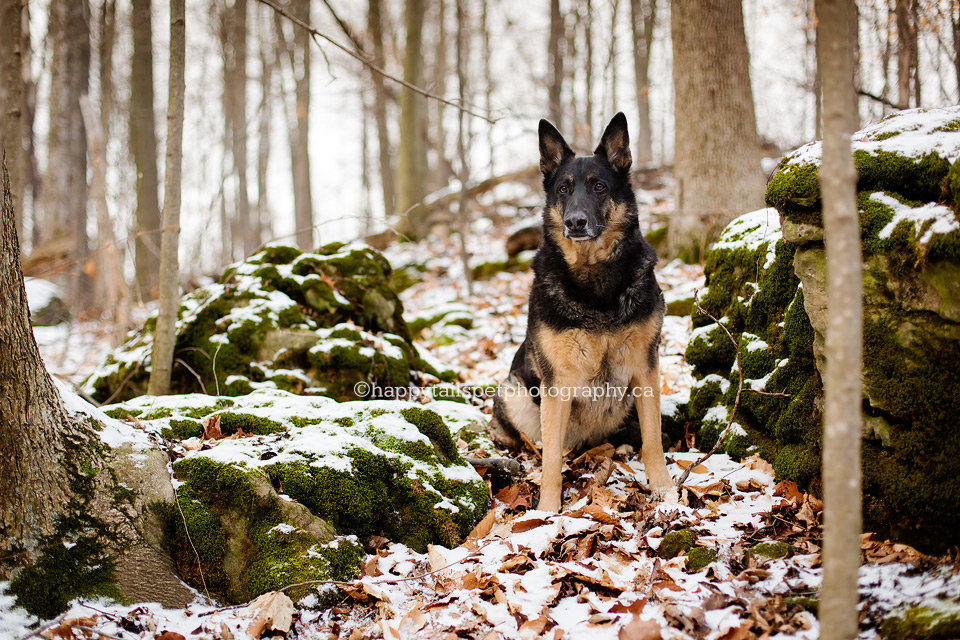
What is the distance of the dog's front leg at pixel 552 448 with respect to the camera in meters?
4.02

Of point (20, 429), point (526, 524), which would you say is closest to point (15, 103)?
point (20, 429)

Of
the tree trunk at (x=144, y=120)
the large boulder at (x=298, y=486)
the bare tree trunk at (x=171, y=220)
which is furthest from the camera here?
the tree trunk at (x=144, y=120)

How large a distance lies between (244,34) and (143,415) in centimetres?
1767

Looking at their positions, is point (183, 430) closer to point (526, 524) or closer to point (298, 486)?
point (298, 486)

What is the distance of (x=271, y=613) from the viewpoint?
2789mm

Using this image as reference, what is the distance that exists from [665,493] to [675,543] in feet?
2.54

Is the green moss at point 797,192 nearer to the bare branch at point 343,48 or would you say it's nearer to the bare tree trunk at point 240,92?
the bare branch at point 343,48

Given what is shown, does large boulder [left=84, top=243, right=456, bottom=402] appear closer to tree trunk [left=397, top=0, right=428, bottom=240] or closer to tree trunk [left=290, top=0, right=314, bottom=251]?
tree trunk [left=397, top=0, right=428, bottom=240]

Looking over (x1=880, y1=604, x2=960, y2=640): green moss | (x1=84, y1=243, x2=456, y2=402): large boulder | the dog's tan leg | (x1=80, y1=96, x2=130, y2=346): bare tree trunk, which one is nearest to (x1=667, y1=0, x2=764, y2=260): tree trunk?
(x1=84, y1=243, x2=456, y2=402): large boulder

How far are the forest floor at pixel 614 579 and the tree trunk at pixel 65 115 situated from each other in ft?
44.2

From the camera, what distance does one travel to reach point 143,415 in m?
4.25

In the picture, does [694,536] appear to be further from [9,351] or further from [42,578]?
[9,351]

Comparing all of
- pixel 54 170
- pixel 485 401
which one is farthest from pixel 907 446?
pixel 54 170

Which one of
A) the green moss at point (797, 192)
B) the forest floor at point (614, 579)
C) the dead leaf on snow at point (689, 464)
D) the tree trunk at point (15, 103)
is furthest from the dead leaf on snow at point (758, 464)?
the tree trunk at point (15, 103)
